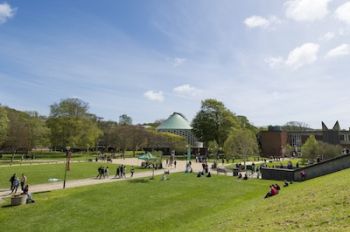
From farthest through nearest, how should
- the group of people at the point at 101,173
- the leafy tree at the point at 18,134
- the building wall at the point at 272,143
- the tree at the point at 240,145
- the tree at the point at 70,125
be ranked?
the building wall at the point at 272,143
the tree at the point at 70,125
the leafy tree at the point at 18,134
the tree at the point at 240,145
the group of people at the point at 101,173

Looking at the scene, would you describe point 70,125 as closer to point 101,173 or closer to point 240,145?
point 240,145

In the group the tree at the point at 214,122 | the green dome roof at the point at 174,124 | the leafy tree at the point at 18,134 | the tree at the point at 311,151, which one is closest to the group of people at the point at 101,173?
the tree at the point at 311,151

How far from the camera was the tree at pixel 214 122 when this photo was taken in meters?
90.2

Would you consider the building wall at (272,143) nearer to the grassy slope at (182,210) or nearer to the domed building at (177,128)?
the domed building at (177,128)

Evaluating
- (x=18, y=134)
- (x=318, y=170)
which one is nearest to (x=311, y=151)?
(x=318, y=170)

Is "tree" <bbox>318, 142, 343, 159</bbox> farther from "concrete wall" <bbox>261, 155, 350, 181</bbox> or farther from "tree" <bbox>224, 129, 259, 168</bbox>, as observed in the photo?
"concrete wall" <bbox>261, 155, 350, 181</bbox>

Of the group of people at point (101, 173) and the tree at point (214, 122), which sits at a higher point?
the tree at point (214, 122)

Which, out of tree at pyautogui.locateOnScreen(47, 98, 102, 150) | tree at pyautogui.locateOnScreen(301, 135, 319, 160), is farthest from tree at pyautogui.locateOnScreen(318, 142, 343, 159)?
tree at pyautogui.locateOnScreen(47, 98, 102, 150)

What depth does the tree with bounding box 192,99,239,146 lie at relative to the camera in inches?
3549

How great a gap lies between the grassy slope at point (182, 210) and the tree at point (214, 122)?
60766 millimetres

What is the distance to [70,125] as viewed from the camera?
8138 centimetres

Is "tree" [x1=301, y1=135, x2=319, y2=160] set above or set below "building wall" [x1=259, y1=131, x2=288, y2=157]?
below

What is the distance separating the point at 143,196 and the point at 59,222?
7.68 metres

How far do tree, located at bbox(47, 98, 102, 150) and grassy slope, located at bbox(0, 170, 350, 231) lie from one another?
55542mm
